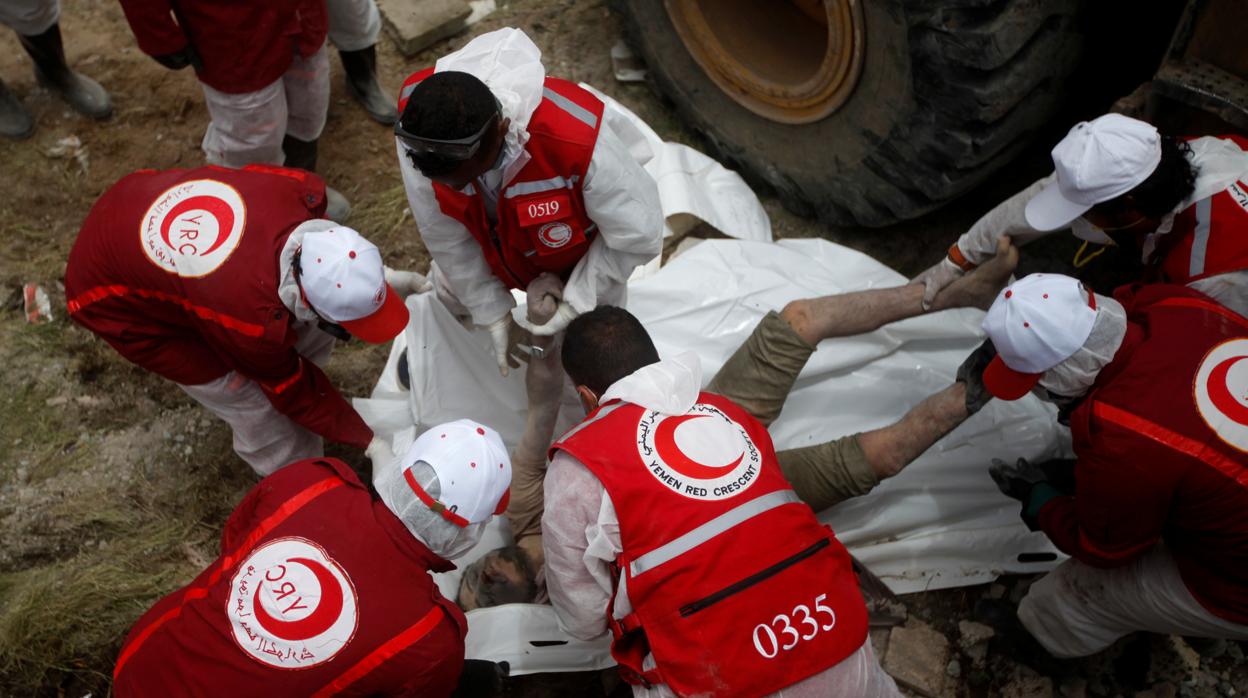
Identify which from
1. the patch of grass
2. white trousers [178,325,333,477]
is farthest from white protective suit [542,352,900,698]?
the patch of grass

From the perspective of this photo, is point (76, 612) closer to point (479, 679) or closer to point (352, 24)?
point (479, 679)

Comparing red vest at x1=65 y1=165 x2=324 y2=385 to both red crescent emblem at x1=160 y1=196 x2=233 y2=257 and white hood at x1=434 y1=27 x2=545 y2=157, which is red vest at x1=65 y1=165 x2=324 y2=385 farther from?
white hood at x1=434 y1=27 x2=545 y2=157

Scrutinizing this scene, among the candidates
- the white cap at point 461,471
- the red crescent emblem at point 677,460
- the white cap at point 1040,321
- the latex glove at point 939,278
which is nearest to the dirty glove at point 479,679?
the white cap at point 461,471

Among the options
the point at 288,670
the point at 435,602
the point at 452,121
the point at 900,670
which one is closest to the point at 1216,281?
the point at 900,670

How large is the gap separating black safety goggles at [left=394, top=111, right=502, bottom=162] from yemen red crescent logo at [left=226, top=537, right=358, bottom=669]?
2.84 ft

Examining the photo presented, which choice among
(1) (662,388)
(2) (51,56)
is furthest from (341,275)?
(2) (51,56)

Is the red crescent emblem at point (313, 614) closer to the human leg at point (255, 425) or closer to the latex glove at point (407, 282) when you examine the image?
the human leg at point (255, 425)

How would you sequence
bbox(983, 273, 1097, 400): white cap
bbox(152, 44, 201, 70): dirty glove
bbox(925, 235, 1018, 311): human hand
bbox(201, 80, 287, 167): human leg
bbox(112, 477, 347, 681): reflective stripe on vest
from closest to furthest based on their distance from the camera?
bbox(112, 477, 347, 681): reflective stripe on vest
bbox(983, 273, 1097, 400): white cap
bbox(925, 235, 1018, 311): human hand
bbox(152, 44, 201, 70): dirty glove
bbox(201, 80, 287, 167): human leg

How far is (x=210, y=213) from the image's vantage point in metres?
2.24

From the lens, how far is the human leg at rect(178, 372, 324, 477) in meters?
2.53

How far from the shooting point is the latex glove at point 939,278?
2.70 meters

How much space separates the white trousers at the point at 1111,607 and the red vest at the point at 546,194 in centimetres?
159

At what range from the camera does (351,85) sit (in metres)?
3.87

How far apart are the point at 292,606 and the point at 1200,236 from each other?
2269 mm
